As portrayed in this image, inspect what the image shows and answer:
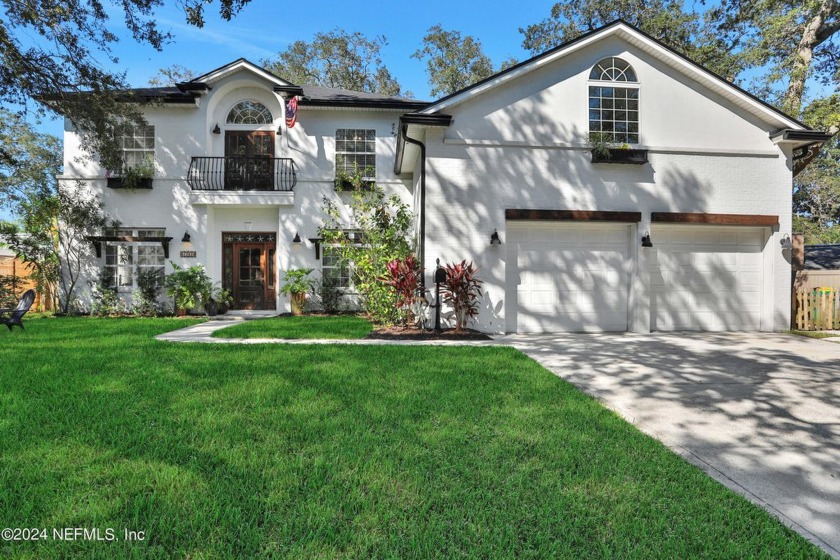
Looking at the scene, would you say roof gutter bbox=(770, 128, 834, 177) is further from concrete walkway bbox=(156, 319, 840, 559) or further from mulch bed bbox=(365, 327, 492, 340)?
mulch bed bbox=(365, 327, 492, 340)

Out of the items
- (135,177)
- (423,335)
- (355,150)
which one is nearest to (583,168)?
(423,335)

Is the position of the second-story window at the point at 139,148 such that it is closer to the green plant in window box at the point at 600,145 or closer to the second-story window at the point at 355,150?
the second-story window at the point at 355,150

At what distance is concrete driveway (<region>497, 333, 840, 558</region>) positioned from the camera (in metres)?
2.52

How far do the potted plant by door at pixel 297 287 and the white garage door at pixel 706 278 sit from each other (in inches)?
350

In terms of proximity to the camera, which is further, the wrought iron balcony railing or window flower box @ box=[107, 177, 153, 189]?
the wrought iron balcony railing

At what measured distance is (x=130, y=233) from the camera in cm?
1224

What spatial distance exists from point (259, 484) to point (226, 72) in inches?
507

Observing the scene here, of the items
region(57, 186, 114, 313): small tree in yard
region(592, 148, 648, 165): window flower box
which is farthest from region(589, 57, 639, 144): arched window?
region(57, 186, 114, 313): small tree in yard

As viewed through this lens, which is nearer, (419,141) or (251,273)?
(419,141)

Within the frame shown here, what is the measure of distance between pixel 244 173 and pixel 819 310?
15.1 metres

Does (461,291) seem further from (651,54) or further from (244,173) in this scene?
(244,173)

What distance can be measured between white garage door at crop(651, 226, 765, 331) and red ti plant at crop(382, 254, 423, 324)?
209 inches

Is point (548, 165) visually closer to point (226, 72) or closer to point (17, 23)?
point (226, 72)

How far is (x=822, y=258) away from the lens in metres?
12.2
